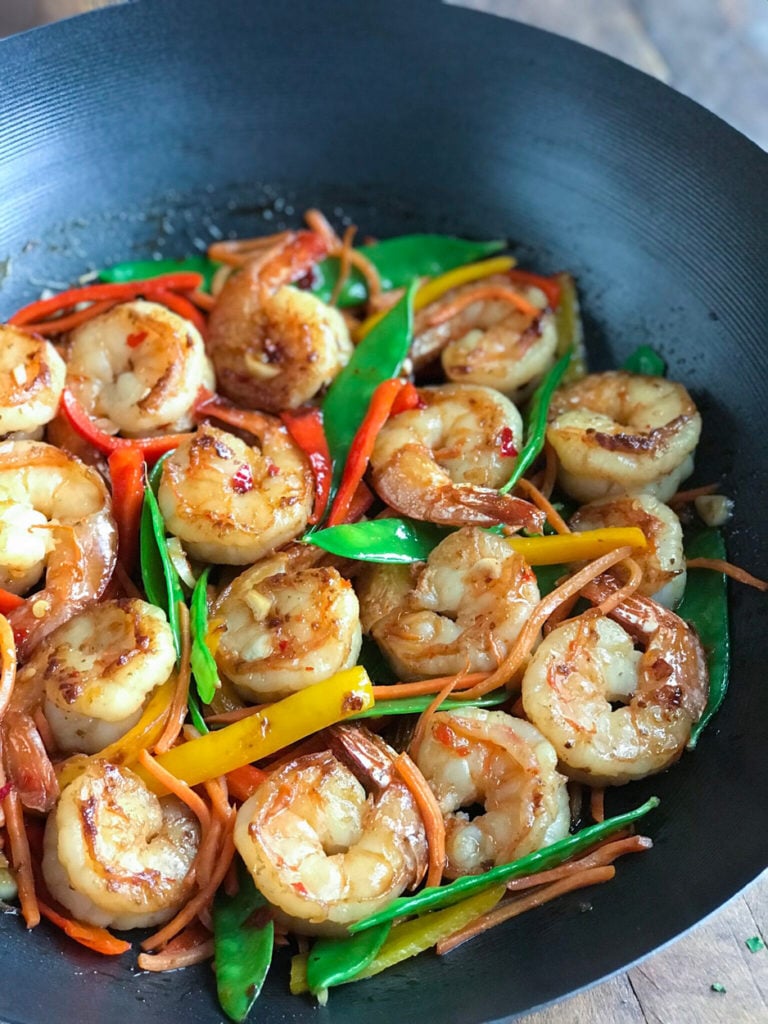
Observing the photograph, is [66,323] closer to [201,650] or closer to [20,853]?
[201,650]

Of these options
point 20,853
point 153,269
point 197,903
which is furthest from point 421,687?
point 153,269

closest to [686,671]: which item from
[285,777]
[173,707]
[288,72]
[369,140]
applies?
[285,777]

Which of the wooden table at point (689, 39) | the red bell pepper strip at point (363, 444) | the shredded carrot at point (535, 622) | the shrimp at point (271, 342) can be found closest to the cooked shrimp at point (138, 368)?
the shrimp at point (271, 342)

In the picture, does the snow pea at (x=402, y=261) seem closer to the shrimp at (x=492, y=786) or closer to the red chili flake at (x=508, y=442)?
the red chili flake at (x=508, y=442)

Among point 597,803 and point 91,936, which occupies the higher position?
point 597,803

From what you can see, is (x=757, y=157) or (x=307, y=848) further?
(x=757, y=157)

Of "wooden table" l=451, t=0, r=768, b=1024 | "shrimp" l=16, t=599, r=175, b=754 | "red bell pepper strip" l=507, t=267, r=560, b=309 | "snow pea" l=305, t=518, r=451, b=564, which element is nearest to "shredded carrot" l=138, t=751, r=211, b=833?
"shrimp" l=16, t=599, r=175, b=754

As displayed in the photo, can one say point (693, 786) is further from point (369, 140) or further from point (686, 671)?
point (369, 140)
